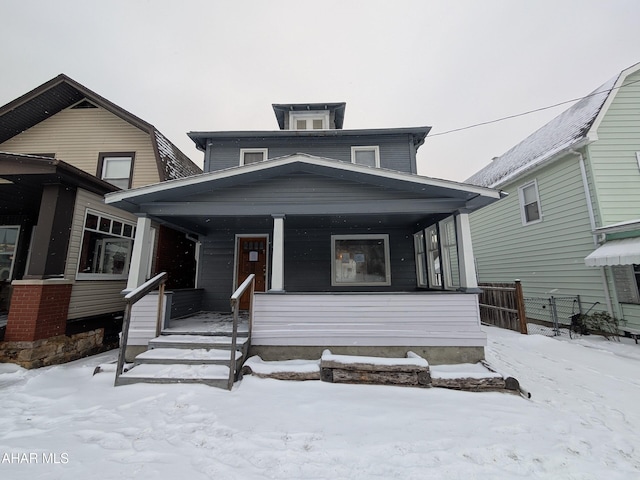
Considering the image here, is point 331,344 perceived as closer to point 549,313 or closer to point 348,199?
point 348,199

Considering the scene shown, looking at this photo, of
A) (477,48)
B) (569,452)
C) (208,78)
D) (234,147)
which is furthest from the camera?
(208,78)

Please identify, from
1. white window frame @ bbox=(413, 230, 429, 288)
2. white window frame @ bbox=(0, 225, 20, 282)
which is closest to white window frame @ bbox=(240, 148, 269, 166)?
white window frame @ bbox=(413, 230, 429, 288)

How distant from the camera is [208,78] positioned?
92.6 feet

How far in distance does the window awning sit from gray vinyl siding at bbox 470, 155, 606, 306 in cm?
57

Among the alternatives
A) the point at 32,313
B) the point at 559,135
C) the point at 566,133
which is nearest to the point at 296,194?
the point at 32,313

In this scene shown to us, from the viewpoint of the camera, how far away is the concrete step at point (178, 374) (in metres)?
3.99

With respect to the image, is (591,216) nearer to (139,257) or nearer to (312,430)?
(312,430)

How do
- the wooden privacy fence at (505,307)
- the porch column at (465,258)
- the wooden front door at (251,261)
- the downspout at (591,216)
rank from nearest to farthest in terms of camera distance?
the porch column at (465,258), the downspout at (591,216), the wooden privacy fence at (505,307), the wooden front door at (251,261)

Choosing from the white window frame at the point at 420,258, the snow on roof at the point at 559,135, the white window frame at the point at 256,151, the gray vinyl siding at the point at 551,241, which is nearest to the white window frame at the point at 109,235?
the white window frame at the point at 256,151

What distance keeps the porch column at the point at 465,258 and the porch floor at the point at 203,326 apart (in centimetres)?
438

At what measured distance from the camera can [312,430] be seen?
2.92 meters

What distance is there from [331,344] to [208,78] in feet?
107

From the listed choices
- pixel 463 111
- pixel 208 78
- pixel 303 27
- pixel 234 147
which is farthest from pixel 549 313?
pixel 208 78

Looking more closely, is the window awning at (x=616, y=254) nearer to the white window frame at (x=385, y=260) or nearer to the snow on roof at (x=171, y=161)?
the white window frame at (x=385, y=260)
